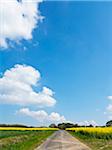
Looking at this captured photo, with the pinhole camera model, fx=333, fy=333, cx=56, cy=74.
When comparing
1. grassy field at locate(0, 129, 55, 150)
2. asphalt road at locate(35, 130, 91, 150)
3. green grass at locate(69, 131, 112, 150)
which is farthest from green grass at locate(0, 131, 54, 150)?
green grass at locate(69, 131, 112, 150)

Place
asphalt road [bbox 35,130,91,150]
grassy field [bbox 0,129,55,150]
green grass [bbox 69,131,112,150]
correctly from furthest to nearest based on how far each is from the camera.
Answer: grassy field [bbox 0,129,55,150], green grass [bbox 69,131,112,150], asphalt road [bbox 35,130,91,150]

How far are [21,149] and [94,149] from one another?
4687 mm

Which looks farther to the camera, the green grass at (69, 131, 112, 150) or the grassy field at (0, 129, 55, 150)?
the grassy field at (0, 129, 55, 150)

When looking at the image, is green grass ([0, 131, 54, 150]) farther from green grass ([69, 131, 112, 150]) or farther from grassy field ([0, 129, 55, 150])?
green grass ([69, 131, 112, 150])

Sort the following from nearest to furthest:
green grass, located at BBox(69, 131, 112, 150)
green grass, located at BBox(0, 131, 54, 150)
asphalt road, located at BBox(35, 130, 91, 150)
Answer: asphalt road, located at BBox(35, 130, 91, 150), green grass, located at BBox(69, 131, 112, 150), green grass, located at BBox(0, 131, 54, 150)

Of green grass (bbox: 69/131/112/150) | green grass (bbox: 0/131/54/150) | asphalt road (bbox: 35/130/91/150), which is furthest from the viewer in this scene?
green grass (bbox: 0/131/54/150)

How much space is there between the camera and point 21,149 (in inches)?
835

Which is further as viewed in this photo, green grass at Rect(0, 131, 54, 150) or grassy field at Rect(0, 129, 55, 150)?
grassy field at Rect(0, 129, 55, 150)

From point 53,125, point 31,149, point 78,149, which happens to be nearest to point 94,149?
point 78,149

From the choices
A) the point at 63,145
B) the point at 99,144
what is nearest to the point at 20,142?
the point at 63,145

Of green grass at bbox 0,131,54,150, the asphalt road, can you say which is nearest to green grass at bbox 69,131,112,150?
the asphalt road

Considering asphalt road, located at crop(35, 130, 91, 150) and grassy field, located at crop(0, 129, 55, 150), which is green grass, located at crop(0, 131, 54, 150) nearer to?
grassy field, located at crop(0, 129, 55, 150)

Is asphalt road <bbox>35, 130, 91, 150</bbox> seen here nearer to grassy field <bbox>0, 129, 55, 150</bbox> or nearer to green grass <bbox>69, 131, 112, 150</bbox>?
green grass <bbox>69, 131, 112, 150</bbox>

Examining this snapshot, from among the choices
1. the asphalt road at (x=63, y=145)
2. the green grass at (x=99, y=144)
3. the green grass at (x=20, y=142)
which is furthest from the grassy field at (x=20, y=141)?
the green grass at (x=99, y=144)
